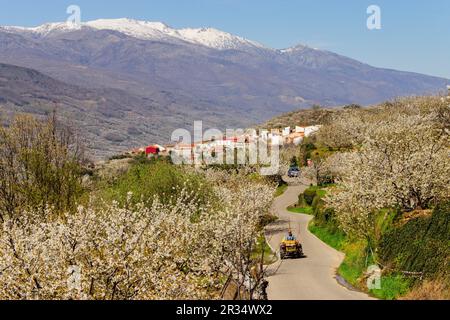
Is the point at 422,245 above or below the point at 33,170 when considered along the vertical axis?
below

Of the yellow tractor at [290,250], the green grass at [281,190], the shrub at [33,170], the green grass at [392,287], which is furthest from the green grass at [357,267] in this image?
the green grass at [281,190]

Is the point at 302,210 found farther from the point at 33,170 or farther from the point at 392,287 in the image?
the point at 392,287

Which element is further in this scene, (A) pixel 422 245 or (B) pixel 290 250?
(B) pixel 290 250

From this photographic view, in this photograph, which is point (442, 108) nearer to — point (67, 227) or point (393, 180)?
point (393, 180)

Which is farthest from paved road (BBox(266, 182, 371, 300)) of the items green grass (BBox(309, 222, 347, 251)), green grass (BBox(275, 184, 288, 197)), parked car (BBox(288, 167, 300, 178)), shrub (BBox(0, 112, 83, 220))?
parked car (BBox(288, 167, 300, 178))

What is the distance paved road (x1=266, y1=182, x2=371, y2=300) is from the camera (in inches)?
1107

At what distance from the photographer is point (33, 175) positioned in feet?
113

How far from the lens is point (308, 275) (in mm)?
34531

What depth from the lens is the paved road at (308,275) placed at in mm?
28125

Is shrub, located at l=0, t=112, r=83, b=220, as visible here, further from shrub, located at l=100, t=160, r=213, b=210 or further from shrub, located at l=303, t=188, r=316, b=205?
shrub, located at l=303, t=188, r=316, b=205

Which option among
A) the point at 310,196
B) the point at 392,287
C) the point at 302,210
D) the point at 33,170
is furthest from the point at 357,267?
the point at 310,196

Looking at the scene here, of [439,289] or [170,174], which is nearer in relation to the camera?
[439,289]

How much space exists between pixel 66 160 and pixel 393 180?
19.8 meters
